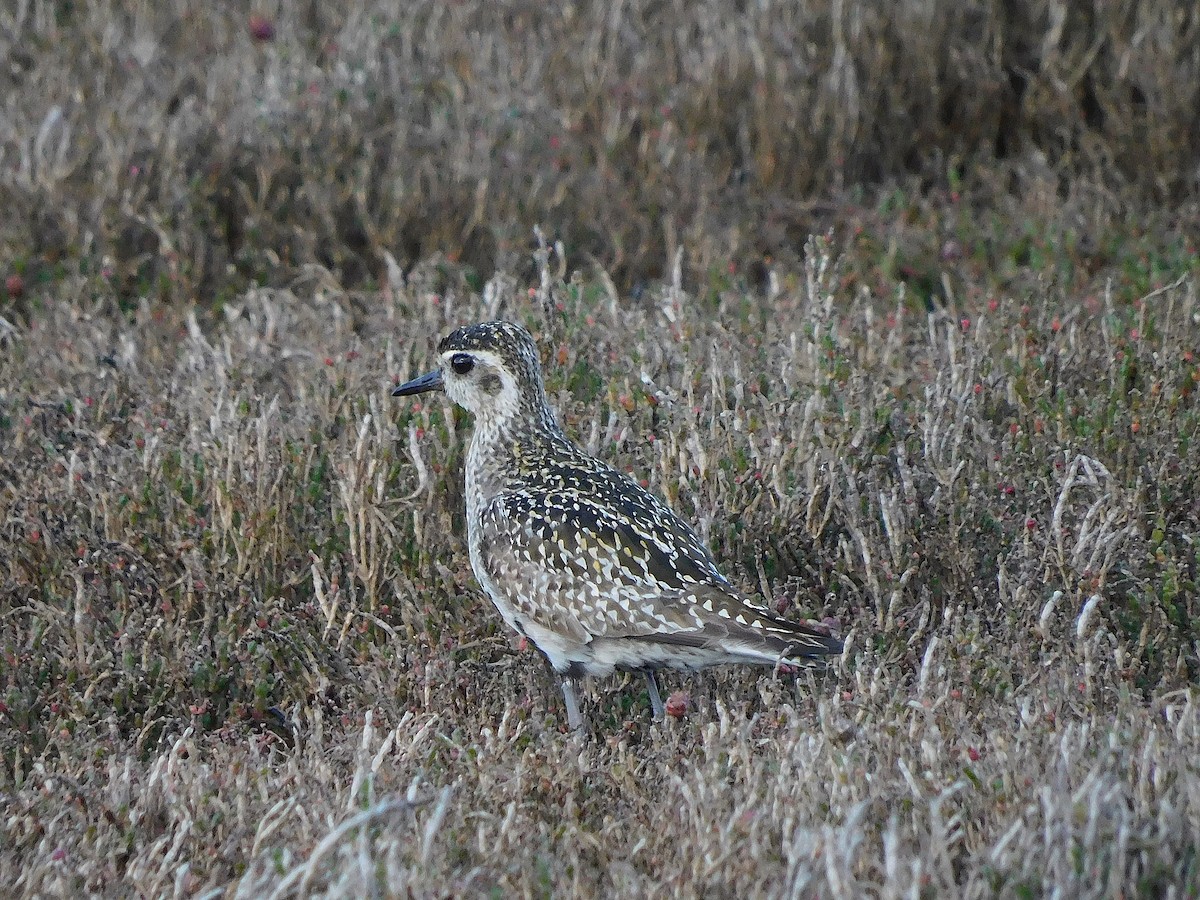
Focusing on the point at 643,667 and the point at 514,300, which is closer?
the point at 643,667

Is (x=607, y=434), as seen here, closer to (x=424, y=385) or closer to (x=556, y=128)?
(x=424, y=385)

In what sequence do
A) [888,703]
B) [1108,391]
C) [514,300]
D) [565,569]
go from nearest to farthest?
1. [888,703]
2. [565,569]
3. [1108,391]
4. [514,300]

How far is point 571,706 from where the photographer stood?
15.2ft

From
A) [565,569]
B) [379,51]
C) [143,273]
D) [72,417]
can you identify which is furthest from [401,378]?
[379,51]

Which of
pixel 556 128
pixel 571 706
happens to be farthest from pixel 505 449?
pixel 556 128

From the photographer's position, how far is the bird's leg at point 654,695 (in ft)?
15.2

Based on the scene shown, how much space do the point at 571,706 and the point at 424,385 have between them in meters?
1.23

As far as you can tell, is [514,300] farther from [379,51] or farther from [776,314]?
[379,51]

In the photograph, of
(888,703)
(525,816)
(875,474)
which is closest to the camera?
(525,816)

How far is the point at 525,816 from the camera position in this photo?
384 cm

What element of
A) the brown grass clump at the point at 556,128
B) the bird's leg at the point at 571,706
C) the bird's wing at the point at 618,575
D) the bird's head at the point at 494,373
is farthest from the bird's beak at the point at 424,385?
the brown grass clump at the point at 556,128

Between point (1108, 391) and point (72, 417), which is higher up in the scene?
point (1108, 391)

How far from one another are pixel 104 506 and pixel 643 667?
1.79 m

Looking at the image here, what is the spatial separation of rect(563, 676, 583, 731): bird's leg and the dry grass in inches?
4.7
